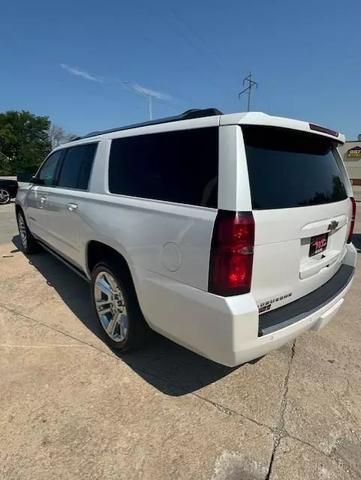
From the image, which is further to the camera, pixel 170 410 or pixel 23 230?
pixel 23 230

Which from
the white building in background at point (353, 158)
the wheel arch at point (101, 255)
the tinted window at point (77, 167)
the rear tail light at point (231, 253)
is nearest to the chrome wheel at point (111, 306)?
the wheel arch at point (101, 255)

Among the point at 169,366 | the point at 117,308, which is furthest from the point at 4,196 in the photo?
the point at 169,366

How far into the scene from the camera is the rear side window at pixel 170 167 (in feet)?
7.26

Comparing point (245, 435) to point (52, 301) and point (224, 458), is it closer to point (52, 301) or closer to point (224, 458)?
point (224, 458)

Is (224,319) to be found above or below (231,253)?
below

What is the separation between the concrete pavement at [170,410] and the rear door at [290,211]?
0.79 metres

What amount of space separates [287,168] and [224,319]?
3.60ft

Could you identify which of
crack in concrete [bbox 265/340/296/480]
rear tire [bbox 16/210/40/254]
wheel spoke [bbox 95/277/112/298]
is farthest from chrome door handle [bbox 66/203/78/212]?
rear tire [bbox 16/210/40/254]

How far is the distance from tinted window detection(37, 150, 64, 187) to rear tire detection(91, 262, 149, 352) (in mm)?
2020

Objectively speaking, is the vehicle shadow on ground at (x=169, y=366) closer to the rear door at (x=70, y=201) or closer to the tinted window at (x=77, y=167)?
the rear door at (x=70, y=201)

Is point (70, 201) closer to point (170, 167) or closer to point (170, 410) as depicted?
point (170, 167)

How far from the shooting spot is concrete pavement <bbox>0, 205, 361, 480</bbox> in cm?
210

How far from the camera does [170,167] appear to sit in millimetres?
2496

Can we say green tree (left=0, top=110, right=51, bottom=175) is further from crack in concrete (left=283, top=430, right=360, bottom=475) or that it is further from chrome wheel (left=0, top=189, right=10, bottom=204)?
crack in concrete (left=283, top=430, right=360, bottom=475)
